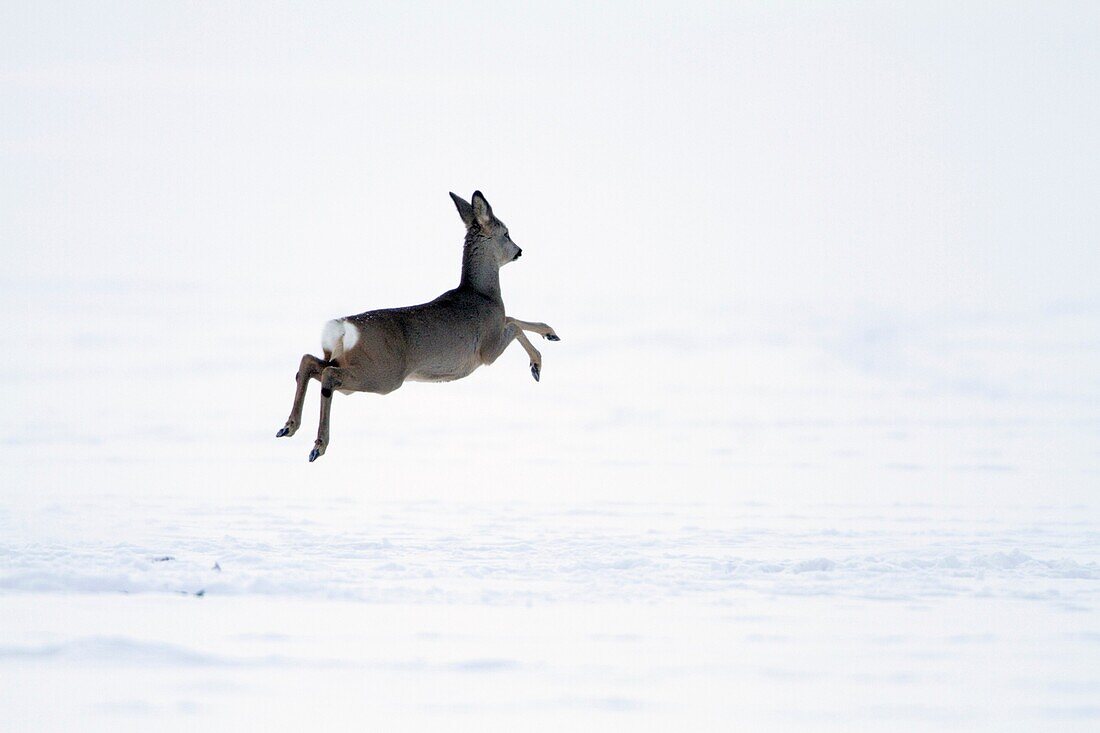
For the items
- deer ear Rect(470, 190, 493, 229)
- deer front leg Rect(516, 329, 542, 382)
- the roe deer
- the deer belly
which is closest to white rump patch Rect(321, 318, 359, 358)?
the roe deer

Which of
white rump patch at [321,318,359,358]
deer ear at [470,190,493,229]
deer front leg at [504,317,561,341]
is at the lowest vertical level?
white rump patch at [321,318,359,358]

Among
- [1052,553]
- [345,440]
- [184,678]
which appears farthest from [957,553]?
[345,440]

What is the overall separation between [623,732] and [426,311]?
5.14 m

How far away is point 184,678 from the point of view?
4777 mm

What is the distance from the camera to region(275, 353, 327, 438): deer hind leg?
838 centimetres

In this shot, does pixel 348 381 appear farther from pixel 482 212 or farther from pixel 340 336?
pixel 482 212

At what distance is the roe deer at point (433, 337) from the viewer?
859 cm

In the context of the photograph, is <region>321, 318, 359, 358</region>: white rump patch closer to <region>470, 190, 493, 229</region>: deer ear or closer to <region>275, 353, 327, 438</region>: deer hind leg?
<region>275, 353, 327, 438</region>: deer hind leg

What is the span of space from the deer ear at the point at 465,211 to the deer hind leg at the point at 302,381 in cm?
173

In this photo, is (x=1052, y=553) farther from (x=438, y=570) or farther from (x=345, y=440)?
(x=345, y=440)

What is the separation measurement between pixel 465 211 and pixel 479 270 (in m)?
0.44

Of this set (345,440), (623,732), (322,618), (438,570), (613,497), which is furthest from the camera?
(345,440)

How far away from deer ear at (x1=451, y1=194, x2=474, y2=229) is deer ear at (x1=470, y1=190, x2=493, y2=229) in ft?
0.22

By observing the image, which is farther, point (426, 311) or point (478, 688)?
point (426, 311)
